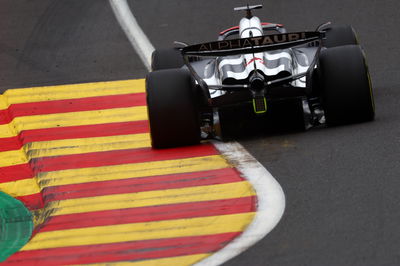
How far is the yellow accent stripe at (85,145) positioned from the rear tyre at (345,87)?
195cm

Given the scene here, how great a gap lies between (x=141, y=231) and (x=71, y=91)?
6409 mm

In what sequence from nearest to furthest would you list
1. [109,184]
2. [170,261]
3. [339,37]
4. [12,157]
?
[170,261] → [109,184] → [12,157] → [339,37]

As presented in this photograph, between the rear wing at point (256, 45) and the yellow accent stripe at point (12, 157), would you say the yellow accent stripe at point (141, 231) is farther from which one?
the yellow accent stripe at point (12, 157)

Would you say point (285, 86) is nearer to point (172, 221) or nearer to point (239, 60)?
point (239, 60)

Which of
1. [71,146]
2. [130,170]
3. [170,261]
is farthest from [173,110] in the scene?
[170,261]

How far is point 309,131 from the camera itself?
431 inches

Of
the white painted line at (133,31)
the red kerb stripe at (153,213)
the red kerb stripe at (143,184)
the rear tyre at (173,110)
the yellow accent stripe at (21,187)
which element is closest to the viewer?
the red kerb stripe at (153,213)

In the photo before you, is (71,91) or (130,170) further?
(71,91)

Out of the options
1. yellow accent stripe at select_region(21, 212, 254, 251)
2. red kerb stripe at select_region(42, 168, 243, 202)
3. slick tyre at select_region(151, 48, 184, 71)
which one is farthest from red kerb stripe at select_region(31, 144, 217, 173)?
yellow accent stripe at select_region(21, 212, 254, 251)

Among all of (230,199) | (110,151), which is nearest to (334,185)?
(230,199)

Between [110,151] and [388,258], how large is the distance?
16.5ft

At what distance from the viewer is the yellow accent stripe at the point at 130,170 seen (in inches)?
397

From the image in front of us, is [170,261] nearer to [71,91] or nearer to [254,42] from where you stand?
[254,42]

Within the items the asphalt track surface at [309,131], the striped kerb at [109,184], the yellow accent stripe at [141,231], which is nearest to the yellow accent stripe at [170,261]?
the striped kerb at [109,184]
